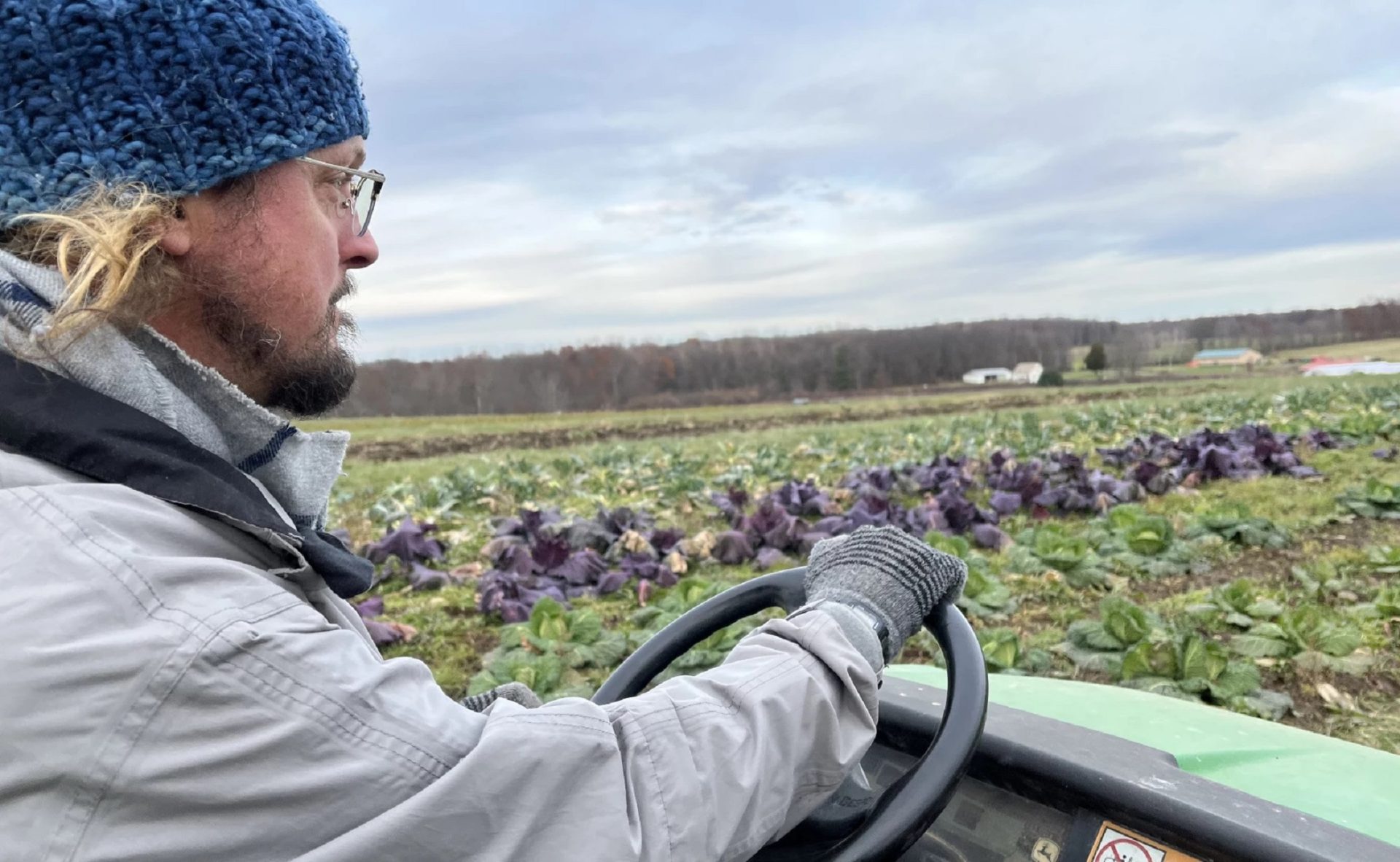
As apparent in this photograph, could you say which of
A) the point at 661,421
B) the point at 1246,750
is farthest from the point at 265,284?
the point at 661,421

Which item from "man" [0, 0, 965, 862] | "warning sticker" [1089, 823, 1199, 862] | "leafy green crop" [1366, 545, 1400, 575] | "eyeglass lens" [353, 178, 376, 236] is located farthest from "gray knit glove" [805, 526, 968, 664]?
"leafy green crop" [1366, 545, 1400, 575]

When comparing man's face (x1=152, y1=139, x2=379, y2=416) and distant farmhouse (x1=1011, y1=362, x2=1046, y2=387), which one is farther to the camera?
distant farmhouse (x1=1011, y1=362, x2=1046, y2=387)

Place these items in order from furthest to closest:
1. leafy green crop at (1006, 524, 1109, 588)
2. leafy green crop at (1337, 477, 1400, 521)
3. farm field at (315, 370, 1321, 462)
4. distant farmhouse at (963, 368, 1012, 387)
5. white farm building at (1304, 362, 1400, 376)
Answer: distant farmhouse at (963, 368, 1012, 387)
white farm building at (1304, 362, 1400, 376)
farm field at (315, 370, 1321, 462)
leafy green crop at (1337, 477, 1400, 521)
leafy green crop at (1006, 524, 1109, 588)

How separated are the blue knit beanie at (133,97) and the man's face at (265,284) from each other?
0.05 meters

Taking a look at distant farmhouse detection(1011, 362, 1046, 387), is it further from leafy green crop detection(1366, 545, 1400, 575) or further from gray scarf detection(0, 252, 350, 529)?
gray scarf detection(0, 252, 350, 529)

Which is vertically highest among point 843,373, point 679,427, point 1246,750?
point 843,373

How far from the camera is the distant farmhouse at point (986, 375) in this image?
58938 mm

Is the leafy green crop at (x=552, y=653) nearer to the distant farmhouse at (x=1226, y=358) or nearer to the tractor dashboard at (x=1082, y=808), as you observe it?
the tractor dashboard at (x=1082, y=808)

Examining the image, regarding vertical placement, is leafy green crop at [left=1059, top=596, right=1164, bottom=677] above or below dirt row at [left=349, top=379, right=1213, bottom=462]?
above

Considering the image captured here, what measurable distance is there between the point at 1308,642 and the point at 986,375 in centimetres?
6019

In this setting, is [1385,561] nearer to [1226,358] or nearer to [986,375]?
[1226,358]

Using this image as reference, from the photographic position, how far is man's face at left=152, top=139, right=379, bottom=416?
1.49 meters

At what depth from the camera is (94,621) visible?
0.96 meters

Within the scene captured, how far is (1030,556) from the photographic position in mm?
5633
